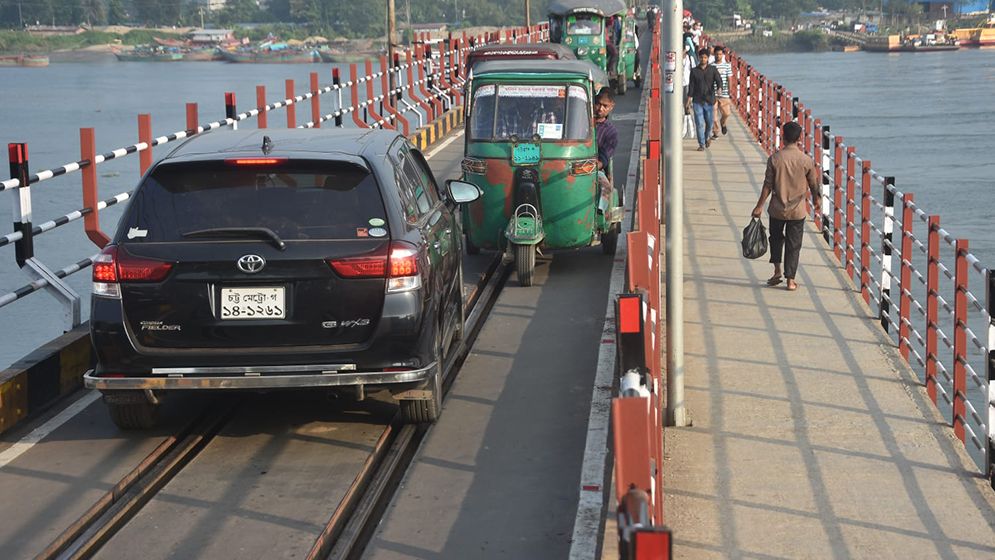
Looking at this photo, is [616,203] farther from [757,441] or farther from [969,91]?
[969,91]

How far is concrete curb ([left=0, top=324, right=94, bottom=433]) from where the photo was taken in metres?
8.34

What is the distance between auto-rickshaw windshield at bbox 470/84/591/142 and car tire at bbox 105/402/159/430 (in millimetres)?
5870

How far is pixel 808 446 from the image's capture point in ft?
26.5

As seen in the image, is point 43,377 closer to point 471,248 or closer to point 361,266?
point 361,266

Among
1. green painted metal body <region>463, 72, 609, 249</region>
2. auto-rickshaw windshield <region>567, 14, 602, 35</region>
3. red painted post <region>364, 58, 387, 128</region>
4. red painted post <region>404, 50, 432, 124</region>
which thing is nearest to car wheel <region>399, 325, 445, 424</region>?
green painted metal body <region>463, 72, 609, 249</region>

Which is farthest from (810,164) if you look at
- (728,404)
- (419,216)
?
(419,216)

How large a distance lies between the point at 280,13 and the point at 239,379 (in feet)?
593

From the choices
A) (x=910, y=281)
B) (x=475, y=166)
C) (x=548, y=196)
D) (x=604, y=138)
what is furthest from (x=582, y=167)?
(x=910, y=281)

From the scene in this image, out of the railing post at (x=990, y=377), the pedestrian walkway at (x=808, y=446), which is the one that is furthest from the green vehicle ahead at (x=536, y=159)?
the railing post at (x=990, y=377)

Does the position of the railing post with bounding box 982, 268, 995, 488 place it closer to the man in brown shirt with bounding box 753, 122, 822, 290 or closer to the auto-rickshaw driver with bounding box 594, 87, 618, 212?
the man in brown shirt with bounding box 753, 122, 822, 290

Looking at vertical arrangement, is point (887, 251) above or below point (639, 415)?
below

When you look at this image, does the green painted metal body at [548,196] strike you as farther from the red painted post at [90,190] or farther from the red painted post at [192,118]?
the red painted post at [90,190]

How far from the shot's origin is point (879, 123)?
59094 millimetres

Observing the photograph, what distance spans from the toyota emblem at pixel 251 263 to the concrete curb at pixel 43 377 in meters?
1.76
